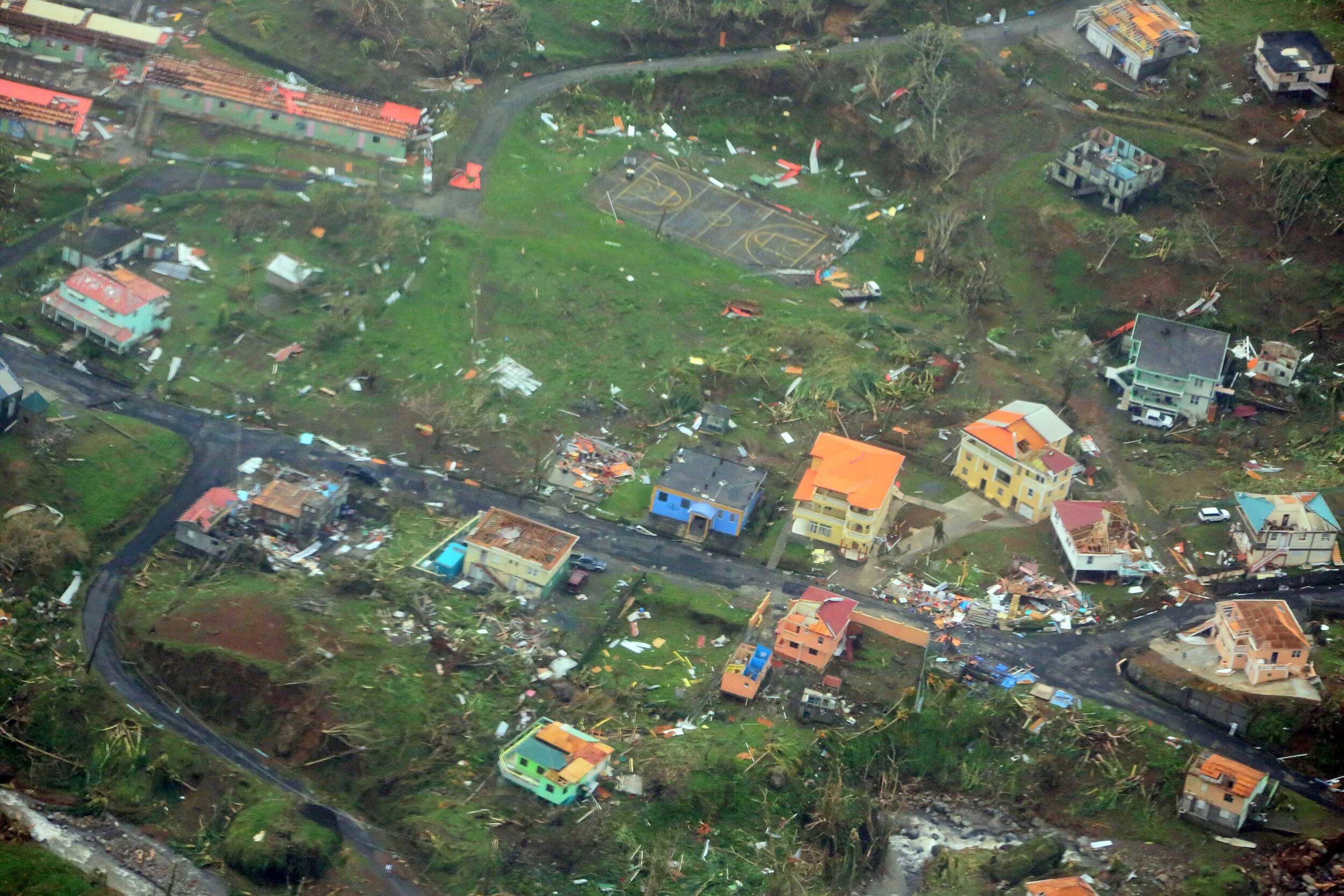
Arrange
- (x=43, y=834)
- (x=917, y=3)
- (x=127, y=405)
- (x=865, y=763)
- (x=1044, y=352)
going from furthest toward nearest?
(x=917, y=3), (x=1044, y=352), (x=127, y=405), (x=865, y=763), (x=43, y=834)

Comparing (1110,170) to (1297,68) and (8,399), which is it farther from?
(8,399)

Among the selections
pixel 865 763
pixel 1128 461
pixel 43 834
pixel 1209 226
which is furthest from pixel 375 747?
pixel 1209 226

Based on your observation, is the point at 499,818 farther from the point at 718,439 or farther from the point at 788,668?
the point at 718,439

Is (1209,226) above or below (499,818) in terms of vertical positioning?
above

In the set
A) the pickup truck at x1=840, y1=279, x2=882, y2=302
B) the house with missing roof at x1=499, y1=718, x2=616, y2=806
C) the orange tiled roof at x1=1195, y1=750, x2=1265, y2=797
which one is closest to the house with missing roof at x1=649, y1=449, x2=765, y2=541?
the house with missing roof at x1=499, y1=718, x2=616, y2=806

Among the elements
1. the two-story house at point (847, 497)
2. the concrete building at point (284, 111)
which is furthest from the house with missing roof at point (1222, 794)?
the concrete building at point (284, 111)

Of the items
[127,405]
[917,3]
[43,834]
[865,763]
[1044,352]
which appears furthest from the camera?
[917,3]
